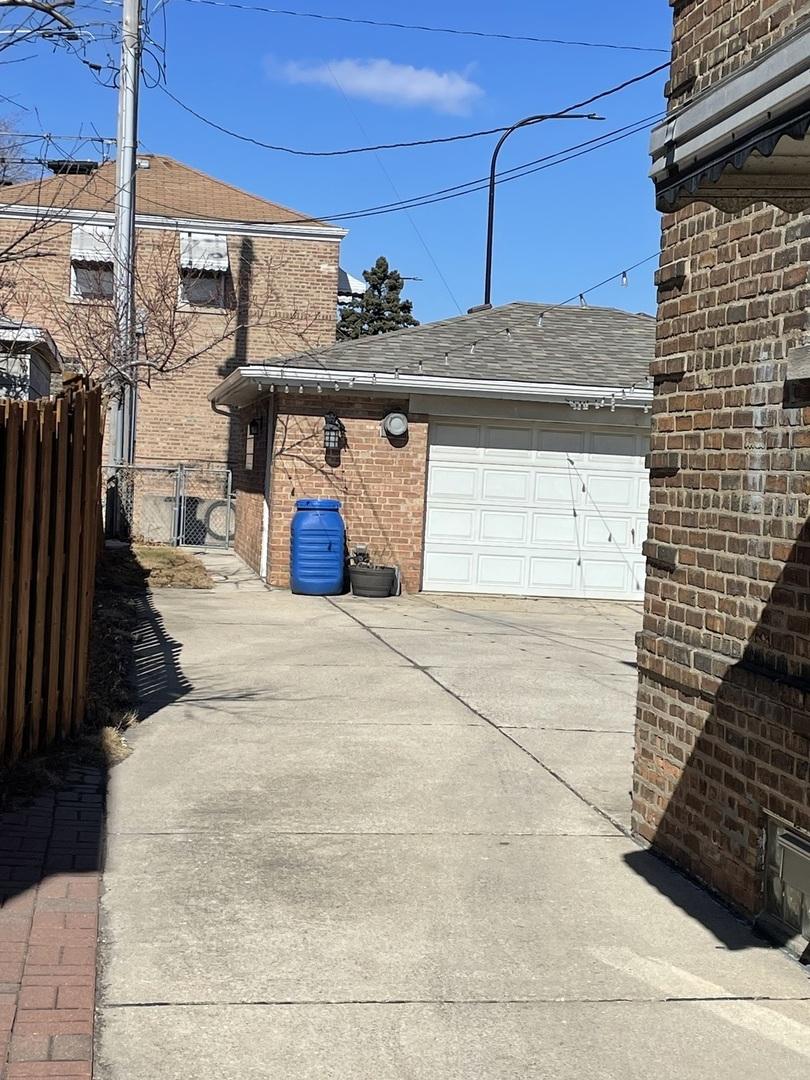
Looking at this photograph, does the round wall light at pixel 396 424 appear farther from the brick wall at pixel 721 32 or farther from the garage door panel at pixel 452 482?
the brick wall at pixel 721 32

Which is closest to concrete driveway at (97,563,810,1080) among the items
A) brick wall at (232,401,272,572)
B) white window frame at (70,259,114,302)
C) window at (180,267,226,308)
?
brick wall at (232,401,272,572)

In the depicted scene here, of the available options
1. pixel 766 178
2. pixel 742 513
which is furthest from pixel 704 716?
pixel 766 178

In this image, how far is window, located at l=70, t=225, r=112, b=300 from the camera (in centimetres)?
2511

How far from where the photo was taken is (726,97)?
329 cm

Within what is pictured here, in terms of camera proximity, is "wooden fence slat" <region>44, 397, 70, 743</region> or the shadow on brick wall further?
"wooden fence slat" <region>44, 397, 70, 743</region>

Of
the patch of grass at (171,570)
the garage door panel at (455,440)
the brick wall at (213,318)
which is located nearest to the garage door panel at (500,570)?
the garage door panel at (455,440)

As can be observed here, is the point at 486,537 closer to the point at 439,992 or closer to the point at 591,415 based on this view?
the point at 591,415

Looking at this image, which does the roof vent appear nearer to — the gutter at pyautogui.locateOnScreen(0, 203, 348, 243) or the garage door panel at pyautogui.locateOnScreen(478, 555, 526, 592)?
the garage door panel at pyautogui.locateOnScreen(478, 555, 526, 592)

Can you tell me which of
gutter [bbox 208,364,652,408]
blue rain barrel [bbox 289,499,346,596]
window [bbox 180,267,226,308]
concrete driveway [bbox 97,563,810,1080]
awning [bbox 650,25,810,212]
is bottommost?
concrete driveway [bbox 97,563,810,1080]

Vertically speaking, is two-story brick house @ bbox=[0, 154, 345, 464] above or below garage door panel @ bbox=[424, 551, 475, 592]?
above

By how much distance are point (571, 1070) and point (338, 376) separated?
13427 mm

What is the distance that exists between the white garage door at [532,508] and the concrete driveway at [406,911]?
8237mm

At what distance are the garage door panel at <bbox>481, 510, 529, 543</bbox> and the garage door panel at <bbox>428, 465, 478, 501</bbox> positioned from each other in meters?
0.42

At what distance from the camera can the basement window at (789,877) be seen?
4.51m
